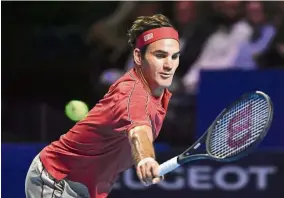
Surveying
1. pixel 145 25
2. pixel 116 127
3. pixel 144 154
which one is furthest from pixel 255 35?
pixel 144 154

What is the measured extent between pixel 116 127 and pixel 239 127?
2.48 ft

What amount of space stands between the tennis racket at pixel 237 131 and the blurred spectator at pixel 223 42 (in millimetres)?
5025

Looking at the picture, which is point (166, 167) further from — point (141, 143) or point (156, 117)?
point (156, 117)

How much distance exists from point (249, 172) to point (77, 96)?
3.71m

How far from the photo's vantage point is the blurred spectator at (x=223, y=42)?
1007 cm

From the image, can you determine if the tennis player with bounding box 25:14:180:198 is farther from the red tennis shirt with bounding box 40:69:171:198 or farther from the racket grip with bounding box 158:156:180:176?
the racket grip with bounding box 158:156:180:176

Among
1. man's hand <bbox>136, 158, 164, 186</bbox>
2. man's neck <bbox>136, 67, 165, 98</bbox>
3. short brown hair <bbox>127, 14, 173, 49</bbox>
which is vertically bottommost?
man's hand <bbox>136, 158, 164, 186</bbox>

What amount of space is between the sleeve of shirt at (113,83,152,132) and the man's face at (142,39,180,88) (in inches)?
7.0

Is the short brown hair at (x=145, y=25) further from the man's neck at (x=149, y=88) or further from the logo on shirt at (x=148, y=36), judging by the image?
the man's neck at (x=149, y=88)

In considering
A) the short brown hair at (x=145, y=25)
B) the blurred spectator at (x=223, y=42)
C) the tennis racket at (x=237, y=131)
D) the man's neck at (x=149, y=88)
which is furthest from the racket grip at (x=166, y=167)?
the blurred spectator at (x=223, y=42)

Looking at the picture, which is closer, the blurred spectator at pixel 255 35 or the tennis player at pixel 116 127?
the tennis player at pixel 116 127

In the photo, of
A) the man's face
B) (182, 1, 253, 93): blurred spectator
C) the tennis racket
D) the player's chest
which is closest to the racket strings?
the tennis racket

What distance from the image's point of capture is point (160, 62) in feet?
15.6

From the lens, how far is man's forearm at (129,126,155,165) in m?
4.17
